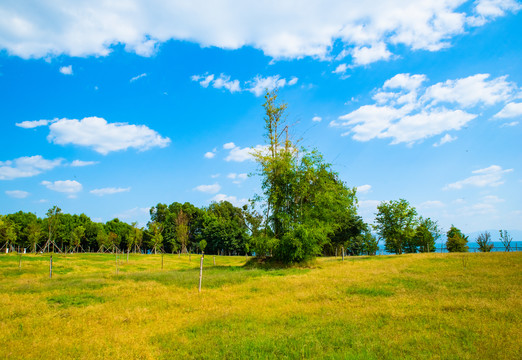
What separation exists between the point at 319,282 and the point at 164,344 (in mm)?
13246

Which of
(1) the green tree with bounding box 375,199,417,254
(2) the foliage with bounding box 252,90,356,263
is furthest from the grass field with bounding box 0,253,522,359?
(1) the green tree with bounding box 375,199,417,254

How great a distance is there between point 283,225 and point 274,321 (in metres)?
21.0

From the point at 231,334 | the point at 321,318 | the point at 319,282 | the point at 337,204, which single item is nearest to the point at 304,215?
the point at 337,204

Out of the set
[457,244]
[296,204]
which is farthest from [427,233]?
[296,204]

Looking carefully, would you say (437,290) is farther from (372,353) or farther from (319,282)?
(372,353)

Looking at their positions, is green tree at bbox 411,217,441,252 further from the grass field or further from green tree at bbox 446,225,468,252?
the grass field

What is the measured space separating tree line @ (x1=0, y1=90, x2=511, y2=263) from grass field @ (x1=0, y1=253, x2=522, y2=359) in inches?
508

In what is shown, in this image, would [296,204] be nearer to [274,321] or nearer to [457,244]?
[274,321]

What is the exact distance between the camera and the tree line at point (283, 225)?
3197cm

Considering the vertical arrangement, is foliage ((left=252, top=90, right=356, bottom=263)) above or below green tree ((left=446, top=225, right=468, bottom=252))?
above

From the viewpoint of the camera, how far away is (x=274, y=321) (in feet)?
38.3

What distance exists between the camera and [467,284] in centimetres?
1716

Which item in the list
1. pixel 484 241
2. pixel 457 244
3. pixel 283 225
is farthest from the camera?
pixel 457 244

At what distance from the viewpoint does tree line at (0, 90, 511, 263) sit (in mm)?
31969
